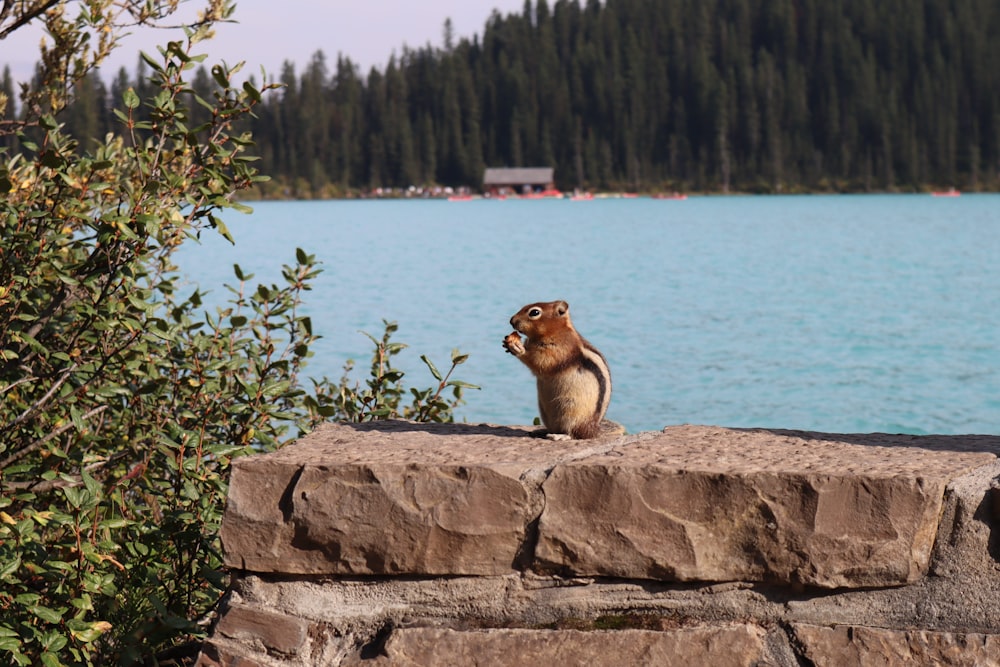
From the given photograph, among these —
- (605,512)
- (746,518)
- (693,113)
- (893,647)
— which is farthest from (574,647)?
(693,113)

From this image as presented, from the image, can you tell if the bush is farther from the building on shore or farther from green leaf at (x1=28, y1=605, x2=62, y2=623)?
the building on shore

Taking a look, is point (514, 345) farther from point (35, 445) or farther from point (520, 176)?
point (520, 176)

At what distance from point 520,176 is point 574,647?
377 feet

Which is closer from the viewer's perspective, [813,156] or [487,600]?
[487,600]

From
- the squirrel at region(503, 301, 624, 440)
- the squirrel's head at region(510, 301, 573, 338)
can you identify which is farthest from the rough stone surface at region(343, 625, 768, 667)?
the squirrel's head at region(510, 301, 573, 338)

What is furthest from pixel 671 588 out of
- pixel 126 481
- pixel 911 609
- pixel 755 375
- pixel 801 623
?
pixel 755 375

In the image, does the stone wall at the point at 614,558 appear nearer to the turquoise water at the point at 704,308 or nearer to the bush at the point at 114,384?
the bush at the point at 114,384

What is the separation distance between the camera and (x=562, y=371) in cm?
402

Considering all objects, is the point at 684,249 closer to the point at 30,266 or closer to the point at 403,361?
the point at 403,361

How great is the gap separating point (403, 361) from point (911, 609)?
16.2m

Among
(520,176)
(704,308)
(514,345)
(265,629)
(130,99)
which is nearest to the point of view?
(265,629)

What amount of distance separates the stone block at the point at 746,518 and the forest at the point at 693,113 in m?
110

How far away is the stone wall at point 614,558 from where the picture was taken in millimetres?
3225

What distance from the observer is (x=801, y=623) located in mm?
3279
